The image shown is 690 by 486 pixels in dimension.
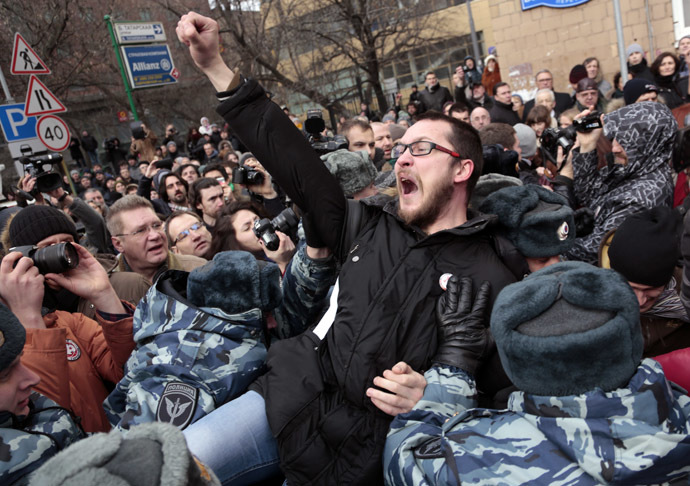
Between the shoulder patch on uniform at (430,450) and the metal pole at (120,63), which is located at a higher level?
the metal pole at (120,63)

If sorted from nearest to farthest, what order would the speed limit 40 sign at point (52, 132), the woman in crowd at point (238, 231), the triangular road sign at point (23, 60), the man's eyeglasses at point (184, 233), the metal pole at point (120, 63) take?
the woman in crowd at point (238, 231)
the man's eyeglasses at point (184, 233)
the triangular road sign at point (23, 60)
the speed limit 40 sign at point (52, 132)
the metal pole at point (120, 63)

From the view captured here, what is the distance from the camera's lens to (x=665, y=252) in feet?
6.40

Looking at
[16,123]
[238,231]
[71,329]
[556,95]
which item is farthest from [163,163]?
[556,95]

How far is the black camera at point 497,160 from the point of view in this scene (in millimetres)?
3203

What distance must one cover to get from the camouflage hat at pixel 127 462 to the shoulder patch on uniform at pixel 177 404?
0.94 metres

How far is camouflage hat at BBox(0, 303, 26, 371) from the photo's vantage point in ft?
5.09

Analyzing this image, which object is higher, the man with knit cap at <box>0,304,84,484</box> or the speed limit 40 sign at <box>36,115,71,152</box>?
the speed limit 40 sign at <box>36,115,71,152</box>

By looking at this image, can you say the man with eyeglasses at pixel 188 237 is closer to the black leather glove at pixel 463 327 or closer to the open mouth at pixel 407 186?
the open mouth at pixel 407 186

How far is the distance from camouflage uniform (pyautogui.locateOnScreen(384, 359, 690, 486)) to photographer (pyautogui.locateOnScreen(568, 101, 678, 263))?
2.02 meters

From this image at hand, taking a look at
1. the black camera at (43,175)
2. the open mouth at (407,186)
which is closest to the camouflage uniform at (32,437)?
the open mouth at (407,186)

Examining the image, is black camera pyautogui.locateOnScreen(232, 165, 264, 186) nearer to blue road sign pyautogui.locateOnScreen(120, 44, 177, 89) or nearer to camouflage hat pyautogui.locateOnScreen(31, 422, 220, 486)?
camouflage hat pyautogui.locateOnScreen(31, 422, 220, 486)

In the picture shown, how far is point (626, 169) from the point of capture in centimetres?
330

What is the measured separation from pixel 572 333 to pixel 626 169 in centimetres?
253

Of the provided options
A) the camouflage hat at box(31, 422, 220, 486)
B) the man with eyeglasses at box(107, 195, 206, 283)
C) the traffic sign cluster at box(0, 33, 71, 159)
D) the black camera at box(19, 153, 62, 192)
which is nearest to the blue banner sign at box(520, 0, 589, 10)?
the traffic sign cluster at box(0, 33, 71, 159)
